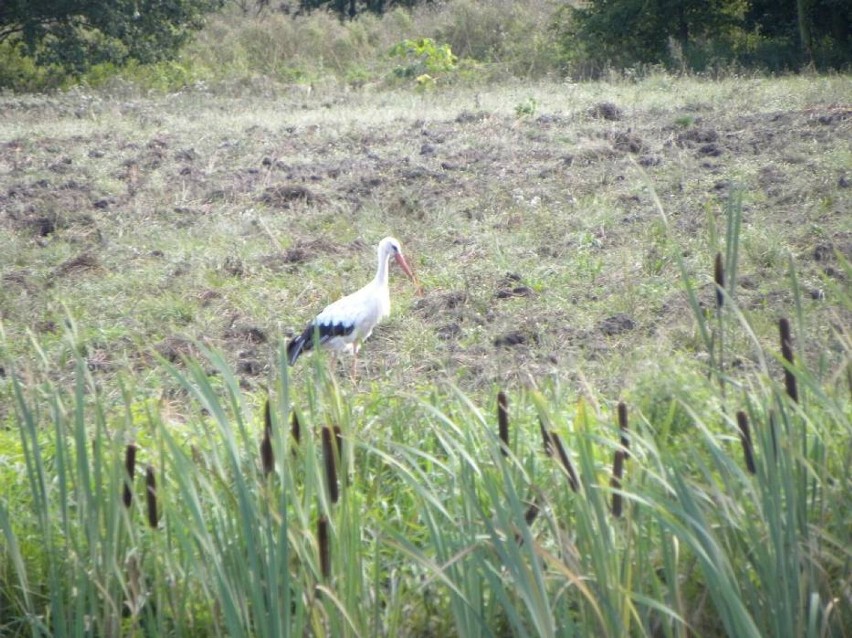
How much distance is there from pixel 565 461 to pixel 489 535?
24 cm

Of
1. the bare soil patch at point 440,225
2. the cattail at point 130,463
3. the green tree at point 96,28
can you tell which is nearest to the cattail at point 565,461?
the cattail at point 130,463

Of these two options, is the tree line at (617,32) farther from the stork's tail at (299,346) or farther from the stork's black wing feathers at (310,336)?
the stork's tail at (299,346)

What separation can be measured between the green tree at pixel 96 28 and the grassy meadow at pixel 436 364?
121 centimetres

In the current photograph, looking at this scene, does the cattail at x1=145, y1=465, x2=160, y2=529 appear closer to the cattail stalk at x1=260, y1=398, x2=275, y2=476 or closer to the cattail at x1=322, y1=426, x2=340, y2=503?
the cattail stalk at x1=260, y1=398, x2=275, y2=476

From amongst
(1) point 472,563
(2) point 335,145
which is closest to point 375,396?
(1) point 472,563

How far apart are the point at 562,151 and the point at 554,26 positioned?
12879 mm

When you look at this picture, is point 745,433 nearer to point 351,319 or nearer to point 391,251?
point 351,319

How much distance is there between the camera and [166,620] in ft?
10.8

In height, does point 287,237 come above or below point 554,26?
below

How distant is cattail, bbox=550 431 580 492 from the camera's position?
259cm

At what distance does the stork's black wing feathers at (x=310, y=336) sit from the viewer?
682 centimetres

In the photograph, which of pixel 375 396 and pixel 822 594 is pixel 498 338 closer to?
pixel 375 396

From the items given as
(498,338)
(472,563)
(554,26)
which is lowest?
(498,338)

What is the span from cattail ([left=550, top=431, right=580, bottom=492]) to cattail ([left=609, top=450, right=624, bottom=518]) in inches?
3.5
